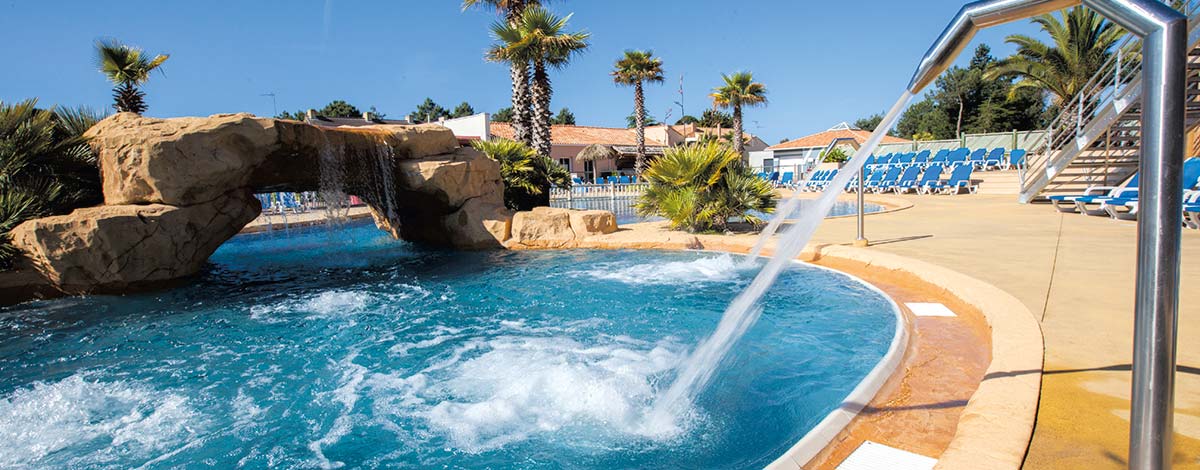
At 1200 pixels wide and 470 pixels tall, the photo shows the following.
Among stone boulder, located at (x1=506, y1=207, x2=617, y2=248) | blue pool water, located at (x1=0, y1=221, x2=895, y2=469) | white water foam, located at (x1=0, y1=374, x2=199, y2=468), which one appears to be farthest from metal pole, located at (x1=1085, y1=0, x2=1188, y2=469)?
stone boulder, located at (x1=506, y1=207, x2=617, y2=248)

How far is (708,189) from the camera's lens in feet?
33.7

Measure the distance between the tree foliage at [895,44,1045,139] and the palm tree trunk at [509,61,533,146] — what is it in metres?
34.2

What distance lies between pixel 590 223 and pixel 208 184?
580 cm

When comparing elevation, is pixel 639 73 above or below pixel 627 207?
above

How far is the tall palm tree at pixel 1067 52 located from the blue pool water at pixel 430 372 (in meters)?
28.2

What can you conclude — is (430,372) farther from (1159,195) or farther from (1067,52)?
(1067,52)

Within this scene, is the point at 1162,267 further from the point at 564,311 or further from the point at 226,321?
the point at 226,321

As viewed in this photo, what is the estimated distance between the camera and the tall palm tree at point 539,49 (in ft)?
55.7

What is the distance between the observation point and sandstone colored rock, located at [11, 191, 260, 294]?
23.2 feet

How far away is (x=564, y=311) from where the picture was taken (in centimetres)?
597

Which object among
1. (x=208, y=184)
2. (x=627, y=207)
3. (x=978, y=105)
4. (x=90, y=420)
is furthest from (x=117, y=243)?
(x=978, y=105)

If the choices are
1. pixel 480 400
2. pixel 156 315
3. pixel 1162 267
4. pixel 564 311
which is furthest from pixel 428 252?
pixel 1162 267

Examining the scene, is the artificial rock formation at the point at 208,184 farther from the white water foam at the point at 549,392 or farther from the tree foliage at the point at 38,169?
the white water foam at the point at 549,392

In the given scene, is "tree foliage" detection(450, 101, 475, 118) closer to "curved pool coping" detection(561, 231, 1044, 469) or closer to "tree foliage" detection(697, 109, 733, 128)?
"tree foliage" detection(697, 109, 733, 128)
